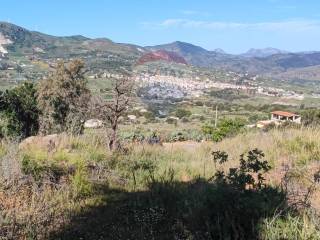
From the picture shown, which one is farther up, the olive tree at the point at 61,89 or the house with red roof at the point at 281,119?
the olive tree at the point at 61,89

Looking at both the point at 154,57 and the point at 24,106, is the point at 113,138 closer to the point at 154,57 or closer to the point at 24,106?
the point at 154,57

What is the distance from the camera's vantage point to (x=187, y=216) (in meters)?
3.99

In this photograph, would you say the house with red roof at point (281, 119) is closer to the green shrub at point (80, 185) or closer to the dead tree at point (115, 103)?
the dead tree at point (115, 103)

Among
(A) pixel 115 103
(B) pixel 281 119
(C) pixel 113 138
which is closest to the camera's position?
(C) pixel 113 138

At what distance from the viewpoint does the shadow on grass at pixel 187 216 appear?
11.9ft

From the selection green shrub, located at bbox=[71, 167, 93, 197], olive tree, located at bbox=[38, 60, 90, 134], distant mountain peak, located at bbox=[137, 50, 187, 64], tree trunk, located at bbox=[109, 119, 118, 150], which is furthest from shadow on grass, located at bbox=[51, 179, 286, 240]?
olive tree, located at bbox=[38, 60, 90, 134]

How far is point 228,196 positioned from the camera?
386 centimetres

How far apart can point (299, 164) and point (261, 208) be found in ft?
11.6

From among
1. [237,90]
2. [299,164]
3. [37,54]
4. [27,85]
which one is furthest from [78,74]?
[37,54]

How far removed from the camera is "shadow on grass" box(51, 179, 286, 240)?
11.9ft

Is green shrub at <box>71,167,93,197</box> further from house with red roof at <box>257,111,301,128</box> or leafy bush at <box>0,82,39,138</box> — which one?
house with red roof at <box>257,111,301,128</box>

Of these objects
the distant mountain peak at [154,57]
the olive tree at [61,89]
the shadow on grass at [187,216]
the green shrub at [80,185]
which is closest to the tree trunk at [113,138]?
the green shrub at [80,185]

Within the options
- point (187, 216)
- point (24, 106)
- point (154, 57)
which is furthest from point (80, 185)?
point (24, 106)

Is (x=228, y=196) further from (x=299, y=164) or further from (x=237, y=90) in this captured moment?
(x=237, y=90)
